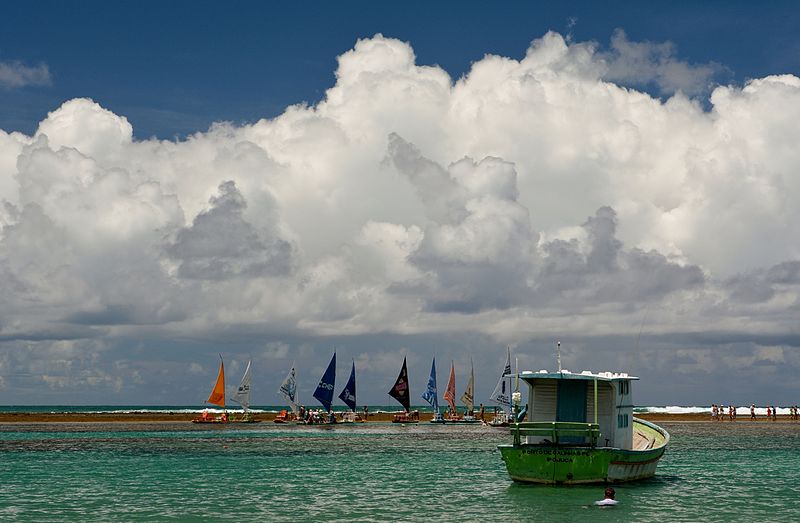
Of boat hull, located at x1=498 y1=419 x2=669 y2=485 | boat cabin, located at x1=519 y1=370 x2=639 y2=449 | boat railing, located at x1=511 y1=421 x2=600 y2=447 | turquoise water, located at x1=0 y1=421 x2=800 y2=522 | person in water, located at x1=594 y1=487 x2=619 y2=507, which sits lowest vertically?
turquoise water, located at x1=0 y1=421 x2=800 y2=522

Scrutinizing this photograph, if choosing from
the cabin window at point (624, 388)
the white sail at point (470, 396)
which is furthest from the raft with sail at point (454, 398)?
the cabin window at point (624, 388)

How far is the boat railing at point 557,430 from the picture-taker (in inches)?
1845

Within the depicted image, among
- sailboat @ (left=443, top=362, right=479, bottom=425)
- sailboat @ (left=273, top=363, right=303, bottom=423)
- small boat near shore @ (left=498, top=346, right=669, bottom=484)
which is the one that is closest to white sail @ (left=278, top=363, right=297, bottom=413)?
sailboat @ (left=273, top=363, right=303, bottom=423)

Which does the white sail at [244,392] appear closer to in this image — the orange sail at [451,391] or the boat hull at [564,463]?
the orange sail at [451,391]

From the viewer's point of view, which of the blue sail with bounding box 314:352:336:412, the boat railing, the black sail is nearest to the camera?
the boat railing

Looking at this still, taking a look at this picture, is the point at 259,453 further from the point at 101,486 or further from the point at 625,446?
the point at 625,446

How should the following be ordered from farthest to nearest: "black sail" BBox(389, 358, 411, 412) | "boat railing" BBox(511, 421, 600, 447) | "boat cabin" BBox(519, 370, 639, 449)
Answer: "black sail" BBox(389, 358, 411, 412) < "boat cabin" BBox(519, 370, 639, 449) < "boat railing" BBox(511, 421, 600, 447)

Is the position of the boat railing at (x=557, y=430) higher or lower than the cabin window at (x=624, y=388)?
lower

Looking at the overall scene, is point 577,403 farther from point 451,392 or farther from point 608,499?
point 451,392

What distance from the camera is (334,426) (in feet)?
443

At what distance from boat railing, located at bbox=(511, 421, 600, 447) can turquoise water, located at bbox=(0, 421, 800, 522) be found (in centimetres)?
259

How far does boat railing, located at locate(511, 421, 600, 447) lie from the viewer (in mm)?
46875

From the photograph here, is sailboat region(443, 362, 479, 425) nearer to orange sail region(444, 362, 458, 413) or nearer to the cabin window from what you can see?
orange sail region(444, 362, 458, 413)

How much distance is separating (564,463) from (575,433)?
1.56m
